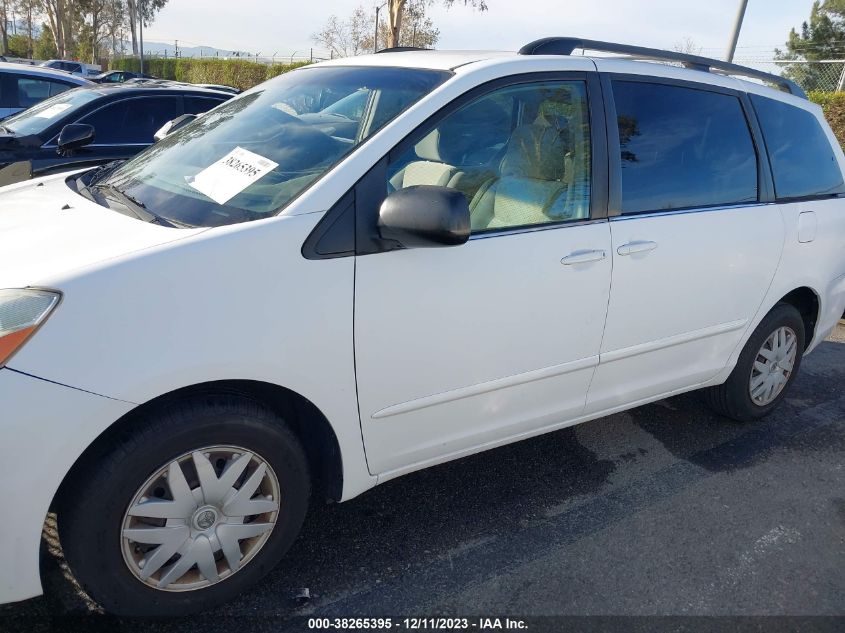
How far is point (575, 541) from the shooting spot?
274cm

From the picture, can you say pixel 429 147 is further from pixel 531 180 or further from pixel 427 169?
pixel 531 180

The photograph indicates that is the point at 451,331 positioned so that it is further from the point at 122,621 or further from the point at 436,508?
the point at 122,621

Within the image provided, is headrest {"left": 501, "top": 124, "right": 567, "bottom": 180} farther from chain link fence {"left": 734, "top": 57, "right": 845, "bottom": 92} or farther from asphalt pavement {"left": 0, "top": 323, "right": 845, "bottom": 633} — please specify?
chain link fence {"left": 734, "top": 57, "right": 845, "bottom": 92}

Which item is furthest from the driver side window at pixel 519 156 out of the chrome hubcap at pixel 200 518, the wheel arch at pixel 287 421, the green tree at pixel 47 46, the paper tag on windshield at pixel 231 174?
the green tree at pixel 47 46

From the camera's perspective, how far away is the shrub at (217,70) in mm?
29859

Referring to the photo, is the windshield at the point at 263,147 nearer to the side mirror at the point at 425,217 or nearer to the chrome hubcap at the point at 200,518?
the side mirror at the point at 425,217

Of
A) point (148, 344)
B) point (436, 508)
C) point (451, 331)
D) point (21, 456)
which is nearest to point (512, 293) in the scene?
point (451, 331)

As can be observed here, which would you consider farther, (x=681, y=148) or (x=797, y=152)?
(x=797, y=152)

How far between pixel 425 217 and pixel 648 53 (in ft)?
5.78

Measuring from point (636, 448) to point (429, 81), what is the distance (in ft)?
6.93

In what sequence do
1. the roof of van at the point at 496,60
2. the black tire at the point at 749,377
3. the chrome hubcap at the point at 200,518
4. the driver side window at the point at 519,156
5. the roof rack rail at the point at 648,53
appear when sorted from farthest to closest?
the black tire at the point at 749,377 < the roof rack rail at the point at 648,53 < the roof of van at the point at 496,60 < the driver side window at the point at 519,156 < the chrome hubcap at the point at 200,518

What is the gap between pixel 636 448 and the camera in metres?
3.54

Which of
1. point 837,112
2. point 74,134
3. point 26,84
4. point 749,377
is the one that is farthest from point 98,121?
point 837,112

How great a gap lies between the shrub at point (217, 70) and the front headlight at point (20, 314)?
2406 centimetres
